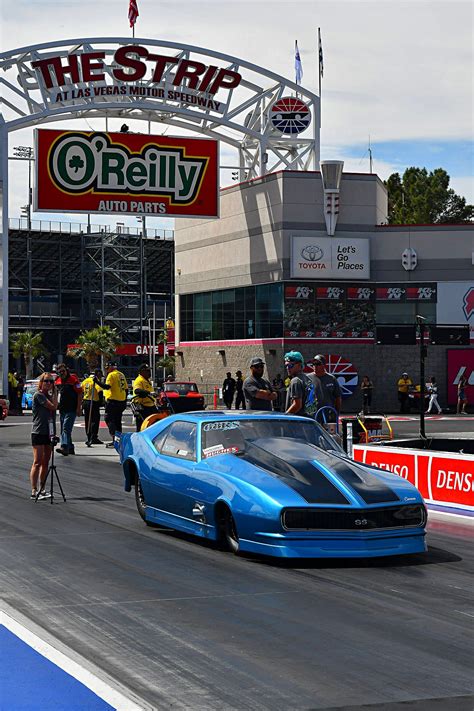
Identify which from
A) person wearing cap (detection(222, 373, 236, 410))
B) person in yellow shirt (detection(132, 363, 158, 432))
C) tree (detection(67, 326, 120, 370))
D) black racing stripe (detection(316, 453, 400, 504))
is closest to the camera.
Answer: black racing stripe (detection(316, 453, 400, 504))

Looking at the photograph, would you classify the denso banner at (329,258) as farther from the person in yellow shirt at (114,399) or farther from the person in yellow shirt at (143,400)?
the person in yellow shirt at (143,400)

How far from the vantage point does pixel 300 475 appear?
1020 cm

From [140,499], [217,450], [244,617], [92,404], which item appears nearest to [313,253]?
[92,404]

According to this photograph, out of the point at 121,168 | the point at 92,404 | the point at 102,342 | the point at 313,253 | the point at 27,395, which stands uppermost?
the point at 121,168

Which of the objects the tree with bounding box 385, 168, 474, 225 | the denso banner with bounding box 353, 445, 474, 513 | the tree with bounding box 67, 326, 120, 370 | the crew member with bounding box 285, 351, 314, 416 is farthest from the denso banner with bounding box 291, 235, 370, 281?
the tree with bounding box 67, 326, 120, 370

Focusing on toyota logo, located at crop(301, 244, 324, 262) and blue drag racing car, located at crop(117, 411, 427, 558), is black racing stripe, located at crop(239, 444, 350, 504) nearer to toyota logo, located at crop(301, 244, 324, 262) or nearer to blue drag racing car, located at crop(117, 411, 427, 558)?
blue drag racing car, located at crop(117, 411, 427, 558)

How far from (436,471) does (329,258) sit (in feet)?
106

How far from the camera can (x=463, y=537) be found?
481 inches

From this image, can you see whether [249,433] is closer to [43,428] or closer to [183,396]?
[43,428]

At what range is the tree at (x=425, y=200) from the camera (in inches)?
3720

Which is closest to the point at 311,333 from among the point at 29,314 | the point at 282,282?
the point at 282,282

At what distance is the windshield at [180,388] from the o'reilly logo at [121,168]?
9.16 m

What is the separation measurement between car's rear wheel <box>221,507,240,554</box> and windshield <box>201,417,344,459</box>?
0.66 meters

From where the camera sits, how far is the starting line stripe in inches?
227
